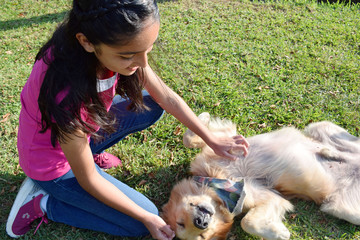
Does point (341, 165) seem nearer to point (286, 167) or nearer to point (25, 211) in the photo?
point (286, 167)

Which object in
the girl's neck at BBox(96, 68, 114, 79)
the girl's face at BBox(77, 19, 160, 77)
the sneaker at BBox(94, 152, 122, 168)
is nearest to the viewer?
the girl's face at BBox(77, 19, 160, 77)

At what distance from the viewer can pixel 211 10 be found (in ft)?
20.2

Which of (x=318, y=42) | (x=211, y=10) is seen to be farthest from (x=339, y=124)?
(x=211, y=10)

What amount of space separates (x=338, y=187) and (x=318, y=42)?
301 centimetres

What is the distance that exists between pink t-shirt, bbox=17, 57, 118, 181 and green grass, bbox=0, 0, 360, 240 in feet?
1.98

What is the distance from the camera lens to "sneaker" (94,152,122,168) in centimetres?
328

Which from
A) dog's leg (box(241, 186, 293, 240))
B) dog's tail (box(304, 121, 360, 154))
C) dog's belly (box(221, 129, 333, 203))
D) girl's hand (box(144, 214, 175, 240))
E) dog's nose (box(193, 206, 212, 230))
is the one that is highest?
dog's tail (box(304, 121, 360, 154))

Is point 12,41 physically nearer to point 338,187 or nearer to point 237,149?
point 237,149

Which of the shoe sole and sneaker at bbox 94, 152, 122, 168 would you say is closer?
the shoe sole

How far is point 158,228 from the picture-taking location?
258 cm

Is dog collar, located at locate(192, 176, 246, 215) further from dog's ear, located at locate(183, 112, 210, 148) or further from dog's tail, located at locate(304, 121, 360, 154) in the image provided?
dog's tail, located at locate(304, 121, 360, 154)

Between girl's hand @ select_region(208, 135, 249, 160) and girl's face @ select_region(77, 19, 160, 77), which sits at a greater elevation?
girl's face @ select_region(77, 19, 160, 77)

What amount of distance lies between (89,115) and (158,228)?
1152 millimetres

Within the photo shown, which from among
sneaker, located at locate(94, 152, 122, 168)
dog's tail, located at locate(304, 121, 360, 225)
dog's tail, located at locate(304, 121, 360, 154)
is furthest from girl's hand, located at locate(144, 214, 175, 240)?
dog's tail, located at locate(304, 121, 360, 154)
